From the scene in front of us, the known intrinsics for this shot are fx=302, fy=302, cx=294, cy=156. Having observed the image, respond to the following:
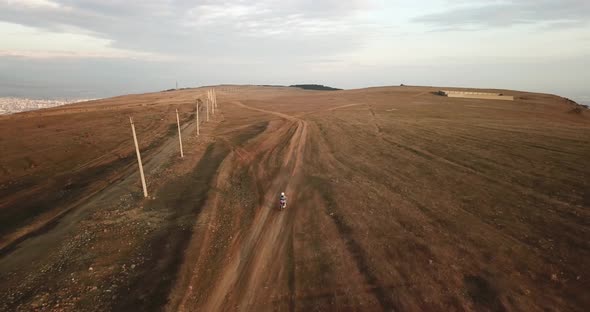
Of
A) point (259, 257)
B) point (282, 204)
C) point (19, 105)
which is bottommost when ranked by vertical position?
point (259, 257)

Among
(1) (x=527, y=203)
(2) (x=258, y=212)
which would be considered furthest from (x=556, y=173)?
(2) (x=258, y=212)

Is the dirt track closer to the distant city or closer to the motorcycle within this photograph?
the motorcycle

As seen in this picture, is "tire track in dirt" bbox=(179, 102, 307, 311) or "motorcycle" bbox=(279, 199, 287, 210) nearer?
"tire track in dirt" bbox=(179, 102, 307, 311)

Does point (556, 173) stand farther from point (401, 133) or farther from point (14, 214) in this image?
point (14, 214)

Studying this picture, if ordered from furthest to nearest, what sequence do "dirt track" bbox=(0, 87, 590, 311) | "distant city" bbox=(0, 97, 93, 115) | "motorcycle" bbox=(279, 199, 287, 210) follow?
1. "distant city" bbox=(0, 97, 93, 115)
2. "motorcycle" bbox=(279, 199, 287, 210)
3. "dirt track" bbox=(0, 87, 590, 311)

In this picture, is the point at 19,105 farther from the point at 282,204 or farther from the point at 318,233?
the point at 318,233

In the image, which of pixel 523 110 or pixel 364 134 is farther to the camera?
pixel 523 110

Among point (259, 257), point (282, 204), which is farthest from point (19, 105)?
point (259, 257)

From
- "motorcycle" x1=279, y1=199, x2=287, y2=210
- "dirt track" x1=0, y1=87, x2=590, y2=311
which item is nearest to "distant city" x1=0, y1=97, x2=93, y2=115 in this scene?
"dirt track" x1=0, y1=87, x2=590, y2=311
